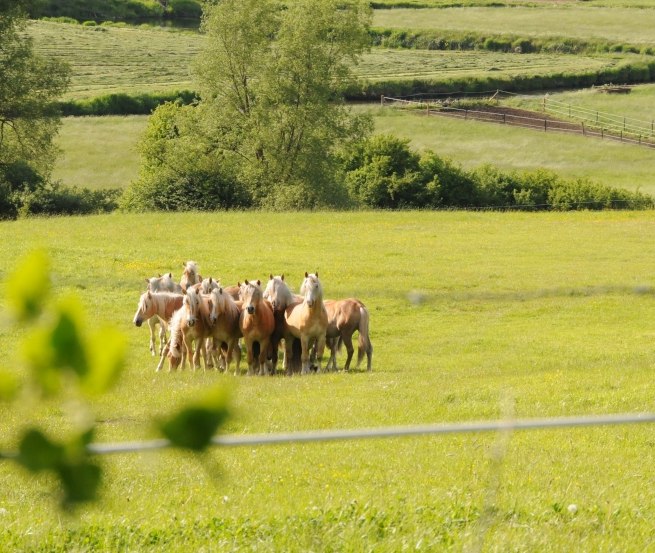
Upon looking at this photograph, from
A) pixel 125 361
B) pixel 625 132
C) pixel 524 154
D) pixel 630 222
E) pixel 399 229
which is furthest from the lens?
pixel 625 132

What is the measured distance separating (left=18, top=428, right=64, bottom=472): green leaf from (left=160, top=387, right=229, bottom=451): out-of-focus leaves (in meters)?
0.09

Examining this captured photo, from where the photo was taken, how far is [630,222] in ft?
125

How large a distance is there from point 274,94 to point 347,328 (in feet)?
97.4

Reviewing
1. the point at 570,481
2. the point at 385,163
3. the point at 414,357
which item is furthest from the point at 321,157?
the point at 570,481

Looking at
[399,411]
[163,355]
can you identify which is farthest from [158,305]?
[399,411]

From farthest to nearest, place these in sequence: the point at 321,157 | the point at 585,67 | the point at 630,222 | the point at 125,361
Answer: the point at 585,67 → the point at 321,157 → the point at 630,222 → the point at 125,361

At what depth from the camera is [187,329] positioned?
49.8 feet

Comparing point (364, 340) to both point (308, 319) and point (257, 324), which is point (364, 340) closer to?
point (308, 319)

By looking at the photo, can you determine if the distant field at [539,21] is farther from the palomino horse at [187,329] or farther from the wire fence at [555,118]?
the palomino horse at [187,329]

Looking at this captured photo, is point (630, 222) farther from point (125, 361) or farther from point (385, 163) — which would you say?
point (125, 361)

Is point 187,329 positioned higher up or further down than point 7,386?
further down

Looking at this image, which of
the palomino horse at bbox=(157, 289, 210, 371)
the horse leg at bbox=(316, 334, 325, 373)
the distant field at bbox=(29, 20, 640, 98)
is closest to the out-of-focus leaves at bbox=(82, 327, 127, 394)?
the palomino horse at bbox=(157, 289, 210, 371)

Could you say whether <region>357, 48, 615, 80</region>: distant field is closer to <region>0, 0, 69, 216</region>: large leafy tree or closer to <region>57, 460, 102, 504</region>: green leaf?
<region>0, 0, 69, 216</region>: large leafy tree

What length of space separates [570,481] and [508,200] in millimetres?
40631
